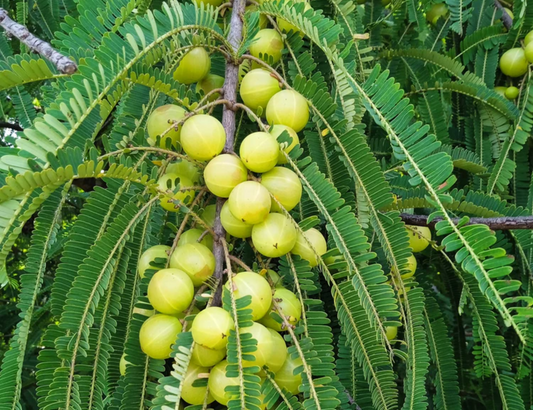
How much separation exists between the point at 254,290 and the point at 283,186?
20 centimetres

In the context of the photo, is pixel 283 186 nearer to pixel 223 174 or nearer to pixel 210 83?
pixel 223 174

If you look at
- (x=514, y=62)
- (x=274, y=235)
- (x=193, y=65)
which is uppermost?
(x=514, y=62)

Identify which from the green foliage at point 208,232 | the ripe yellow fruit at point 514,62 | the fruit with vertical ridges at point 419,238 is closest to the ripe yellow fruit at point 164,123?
the green foliage at point 208,232

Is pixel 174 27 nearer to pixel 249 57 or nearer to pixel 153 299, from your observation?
pixel 249 57

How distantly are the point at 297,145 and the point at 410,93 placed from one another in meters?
0.88

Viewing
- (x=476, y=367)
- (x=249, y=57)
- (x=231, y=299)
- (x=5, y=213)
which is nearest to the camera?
(x=5, y=213)

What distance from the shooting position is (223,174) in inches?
32.2

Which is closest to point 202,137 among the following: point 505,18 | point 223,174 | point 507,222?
point 223,174

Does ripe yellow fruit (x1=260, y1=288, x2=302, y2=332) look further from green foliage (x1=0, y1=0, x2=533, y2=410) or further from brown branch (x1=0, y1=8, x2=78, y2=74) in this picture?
brown branch (x1=0, y1=8, x2=78, y2=74)

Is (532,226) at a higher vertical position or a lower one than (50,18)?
lower

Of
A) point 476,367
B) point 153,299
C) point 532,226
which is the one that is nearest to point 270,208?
point 153,299

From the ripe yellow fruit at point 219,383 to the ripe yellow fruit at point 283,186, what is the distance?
29cm

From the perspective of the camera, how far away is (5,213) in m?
0.61

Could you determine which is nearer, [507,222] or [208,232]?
[208,232]
